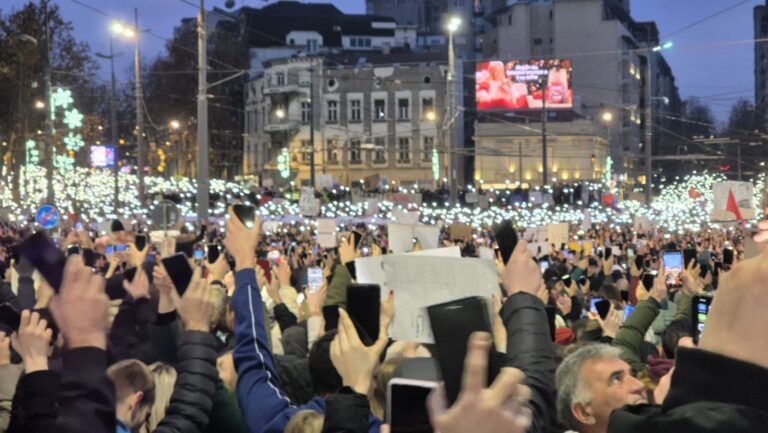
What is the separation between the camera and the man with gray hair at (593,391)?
447 cm

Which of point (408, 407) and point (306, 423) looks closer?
point (408, 407)

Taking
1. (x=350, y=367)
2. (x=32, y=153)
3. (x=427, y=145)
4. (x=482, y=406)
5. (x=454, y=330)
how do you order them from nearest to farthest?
(x=482, y=406) → (x=454, y=330) → (x=350, y=367) → (x=32, y=153) → (x=427, y=145)

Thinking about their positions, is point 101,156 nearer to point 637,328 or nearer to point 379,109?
point 379,109

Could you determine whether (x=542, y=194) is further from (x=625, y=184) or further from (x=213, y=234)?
(x=625, y=184)

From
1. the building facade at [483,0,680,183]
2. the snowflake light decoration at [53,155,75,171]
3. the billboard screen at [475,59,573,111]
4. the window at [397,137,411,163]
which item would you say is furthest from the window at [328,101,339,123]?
the snowflake light decoration at [53,155,75,171]

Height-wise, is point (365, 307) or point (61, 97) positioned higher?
point (61, 97)

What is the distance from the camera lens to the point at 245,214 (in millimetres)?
4816

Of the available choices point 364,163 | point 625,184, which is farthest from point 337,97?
point 625,184

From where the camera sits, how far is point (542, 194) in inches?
1827

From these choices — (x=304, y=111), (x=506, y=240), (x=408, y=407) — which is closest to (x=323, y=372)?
(x=506, y=240)

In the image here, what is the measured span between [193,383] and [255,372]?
41cm

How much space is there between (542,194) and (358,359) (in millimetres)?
43153

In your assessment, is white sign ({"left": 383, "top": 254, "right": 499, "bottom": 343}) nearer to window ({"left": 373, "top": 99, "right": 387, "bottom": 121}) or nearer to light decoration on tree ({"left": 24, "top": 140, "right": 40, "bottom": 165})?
light decoration on tree ({"left": 24, "top": 140, "right": 40, "bottom": 165})

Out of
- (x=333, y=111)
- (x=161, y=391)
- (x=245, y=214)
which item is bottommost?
(x=161, y=391)
